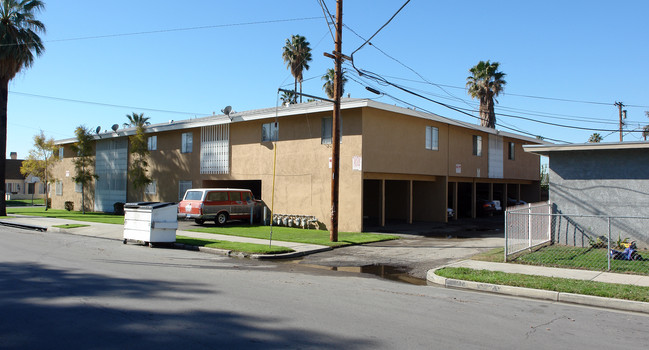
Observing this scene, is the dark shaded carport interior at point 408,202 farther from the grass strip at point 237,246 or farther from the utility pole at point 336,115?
the grass strip at point 237,246

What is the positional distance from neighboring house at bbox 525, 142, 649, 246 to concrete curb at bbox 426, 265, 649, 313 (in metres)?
7.36

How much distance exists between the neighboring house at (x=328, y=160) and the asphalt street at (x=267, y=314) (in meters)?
10.4

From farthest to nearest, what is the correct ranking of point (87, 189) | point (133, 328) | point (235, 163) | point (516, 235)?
1. point (87, 189)
2. point (235, 163)
3. point (516, 235)
4. point (133, 328)

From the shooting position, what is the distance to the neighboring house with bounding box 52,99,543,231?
822 inches

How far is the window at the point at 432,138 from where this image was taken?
24453 mm

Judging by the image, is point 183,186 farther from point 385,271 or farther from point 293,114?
point 385,271

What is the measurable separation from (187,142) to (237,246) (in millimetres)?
15547

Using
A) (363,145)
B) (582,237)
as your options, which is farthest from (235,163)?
(582,237)

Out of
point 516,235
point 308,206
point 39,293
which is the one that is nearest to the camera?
point 39,293

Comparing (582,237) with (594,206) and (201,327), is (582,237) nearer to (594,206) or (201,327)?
(594,206)

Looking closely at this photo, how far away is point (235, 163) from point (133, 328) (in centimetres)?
2044

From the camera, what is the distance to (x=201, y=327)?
19.8 ft

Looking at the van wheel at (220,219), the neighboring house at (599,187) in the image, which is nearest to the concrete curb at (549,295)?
the neighboring house at (599,187)

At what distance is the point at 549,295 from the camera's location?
8.84m
